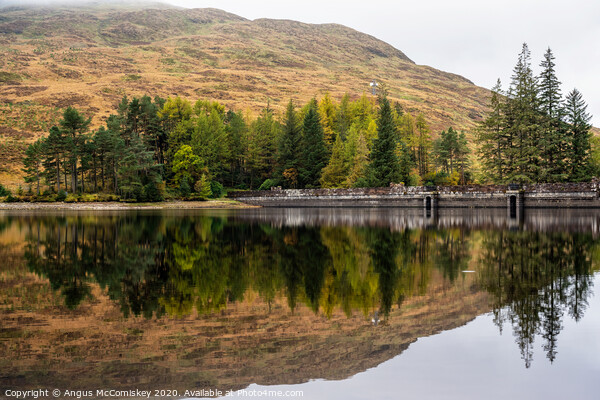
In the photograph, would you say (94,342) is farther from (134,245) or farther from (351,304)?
(134,245)

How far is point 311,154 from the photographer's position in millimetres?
84438

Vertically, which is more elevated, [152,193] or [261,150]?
[261,150]

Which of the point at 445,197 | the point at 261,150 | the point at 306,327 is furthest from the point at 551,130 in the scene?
the point at 306,327

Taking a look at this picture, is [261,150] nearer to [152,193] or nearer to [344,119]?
[344,119]

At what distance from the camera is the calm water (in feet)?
20.6

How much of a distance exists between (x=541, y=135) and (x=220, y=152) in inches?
1943

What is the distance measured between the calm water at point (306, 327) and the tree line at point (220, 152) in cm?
5929

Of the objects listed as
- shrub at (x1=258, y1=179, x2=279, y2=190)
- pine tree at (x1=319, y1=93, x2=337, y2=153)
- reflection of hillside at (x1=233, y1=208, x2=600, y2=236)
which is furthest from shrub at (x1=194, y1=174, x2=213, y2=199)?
reflection of hillside at (x1=233, y1=208, x2=600, y2=236)

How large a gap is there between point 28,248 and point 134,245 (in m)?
3.93

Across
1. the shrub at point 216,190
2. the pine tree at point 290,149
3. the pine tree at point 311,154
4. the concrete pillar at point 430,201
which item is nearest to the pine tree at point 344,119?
the pine tree at point 311,154

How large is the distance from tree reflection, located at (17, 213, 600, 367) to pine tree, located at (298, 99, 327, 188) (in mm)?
61416

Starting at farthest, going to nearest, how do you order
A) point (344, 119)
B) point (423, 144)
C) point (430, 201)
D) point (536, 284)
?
point (344, 119)
point (423, 144)
point (430, 201)
point (536, 284)

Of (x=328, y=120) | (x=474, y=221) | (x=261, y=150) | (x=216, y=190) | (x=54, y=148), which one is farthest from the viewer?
(x=328, y=120)

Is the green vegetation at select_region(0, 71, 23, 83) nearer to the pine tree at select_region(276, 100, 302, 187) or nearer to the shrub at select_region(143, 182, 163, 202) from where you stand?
the shrub at select_region(143, 182, 163, 202)
